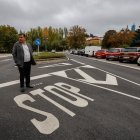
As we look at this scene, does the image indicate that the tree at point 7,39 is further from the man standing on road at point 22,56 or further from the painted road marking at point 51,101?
the painted road marking at point 51,101

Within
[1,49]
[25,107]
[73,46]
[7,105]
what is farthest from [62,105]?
[73,46]

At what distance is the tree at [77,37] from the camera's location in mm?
110188

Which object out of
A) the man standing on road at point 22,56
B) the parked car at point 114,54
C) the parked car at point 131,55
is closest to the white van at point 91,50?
the parked car at point 114,54

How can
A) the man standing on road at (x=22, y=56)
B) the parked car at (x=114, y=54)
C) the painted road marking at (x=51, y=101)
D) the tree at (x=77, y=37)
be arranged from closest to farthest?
the painted road marking at (x=51, y=101)
the man standing on road at (x=22, y=56)
the parked car at (x=114, y=54)
the tree at (x=77, y=37)

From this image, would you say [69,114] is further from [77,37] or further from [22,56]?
[77,37]

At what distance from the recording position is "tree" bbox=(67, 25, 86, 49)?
110m

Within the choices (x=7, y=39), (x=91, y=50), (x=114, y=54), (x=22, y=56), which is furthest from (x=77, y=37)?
(x=22, y=56)

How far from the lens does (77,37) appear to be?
110 meters

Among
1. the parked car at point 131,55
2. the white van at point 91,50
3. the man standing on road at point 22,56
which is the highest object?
the man standing on road at point 22,56

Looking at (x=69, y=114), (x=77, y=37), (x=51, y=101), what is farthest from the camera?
(x=77, y=37)

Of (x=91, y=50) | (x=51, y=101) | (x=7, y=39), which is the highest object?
(x=7, y=39)

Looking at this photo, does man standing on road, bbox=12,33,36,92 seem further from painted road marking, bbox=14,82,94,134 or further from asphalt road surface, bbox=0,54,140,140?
painted road marking, bbox=14,82,94,134

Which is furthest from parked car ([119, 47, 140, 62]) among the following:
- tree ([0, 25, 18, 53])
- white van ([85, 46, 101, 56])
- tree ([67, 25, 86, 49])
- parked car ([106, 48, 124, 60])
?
tree ([67, 25, 86, 49])

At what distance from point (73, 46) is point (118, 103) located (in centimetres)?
10524
